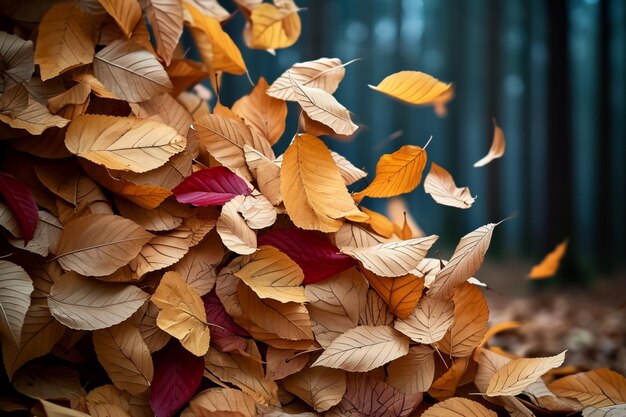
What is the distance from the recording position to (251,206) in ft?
1.25

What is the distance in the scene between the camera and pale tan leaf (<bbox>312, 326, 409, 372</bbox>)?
1.15ft

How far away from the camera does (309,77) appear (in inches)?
16.7

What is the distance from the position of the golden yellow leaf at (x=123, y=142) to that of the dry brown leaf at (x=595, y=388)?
0.35 meters

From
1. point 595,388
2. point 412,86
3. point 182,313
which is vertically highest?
point 412,86

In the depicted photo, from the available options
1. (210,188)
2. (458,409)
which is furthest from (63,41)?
(458,409)

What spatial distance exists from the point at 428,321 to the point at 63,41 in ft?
1.06

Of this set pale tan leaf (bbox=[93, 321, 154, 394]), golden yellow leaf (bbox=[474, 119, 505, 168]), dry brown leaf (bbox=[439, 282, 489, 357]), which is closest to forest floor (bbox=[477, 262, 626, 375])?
dry brown leaf (bbox=[439, 282, 489, 357])

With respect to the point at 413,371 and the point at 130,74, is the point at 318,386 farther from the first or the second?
the point at 130,74

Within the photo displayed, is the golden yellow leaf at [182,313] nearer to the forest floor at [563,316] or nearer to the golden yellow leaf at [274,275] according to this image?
the golden yellow leaf at [274,275]

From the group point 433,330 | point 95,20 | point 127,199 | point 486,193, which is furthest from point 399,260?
point 486,193

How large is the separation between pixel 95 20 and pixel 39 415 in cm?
29

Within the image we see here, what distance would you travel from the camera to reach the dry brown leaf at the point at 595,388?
0.41 meters

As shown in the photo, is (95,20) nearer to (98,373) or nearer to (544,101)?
(98,373)

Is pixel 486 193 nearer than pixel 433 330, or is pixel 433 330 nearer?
pixel 433 330
